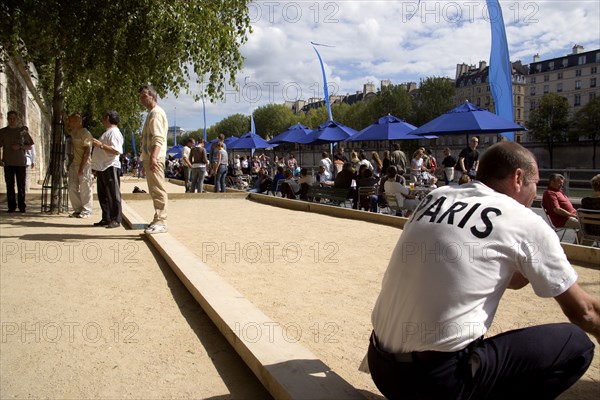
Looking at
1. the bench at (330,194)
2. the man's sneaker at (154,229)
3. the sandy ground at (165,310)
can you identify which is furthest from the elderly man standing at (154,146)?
the bench at (330,194)

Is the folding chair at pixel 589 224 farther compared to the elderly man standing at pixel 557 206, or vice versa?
the elderly man standing at pixel 557 206

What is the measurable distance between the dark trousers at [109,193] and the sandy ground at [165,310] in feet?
1.72

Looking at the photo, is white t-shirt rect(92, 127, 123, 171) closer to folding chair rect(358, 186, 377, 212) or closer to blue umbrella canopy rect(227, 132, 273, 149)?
folding chair rect(358, 186, 377, 212)

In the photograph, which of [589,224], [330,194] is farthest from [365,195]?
[589,224]

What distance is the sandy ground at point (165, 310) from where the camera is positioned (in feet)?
9.25

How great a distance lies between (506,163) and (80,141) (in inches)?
327

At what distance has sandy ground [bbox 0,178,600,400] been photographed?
2.82 metres

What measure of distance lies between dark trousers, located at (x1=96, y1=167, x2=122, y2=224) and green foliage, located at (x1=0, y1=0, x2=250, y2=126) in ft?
8.25

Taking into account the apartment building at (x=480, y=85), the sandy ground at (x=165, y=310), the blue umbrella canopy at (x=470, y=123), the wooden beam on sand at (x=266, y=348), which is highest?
the apartment building at (x=480, y=85)

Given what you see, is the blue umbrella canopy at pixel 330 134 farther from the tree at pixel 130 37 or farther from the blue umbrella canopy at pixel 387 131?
the tree at pixel 130 37

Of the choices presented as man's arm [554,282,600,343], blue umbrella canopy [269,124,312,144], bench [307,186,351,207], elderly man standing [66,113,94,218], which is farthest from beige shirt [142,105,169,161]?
blue umbrella canopy [269,124,312,144]

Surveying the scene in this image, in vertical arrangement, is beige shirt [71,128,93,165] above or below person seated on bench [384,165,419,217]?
above

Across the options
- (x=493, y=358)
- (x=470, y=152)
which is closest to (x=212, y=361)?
(x=493, y=358)

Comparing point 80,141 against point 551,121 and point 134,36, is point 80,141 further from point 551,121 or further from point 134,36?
point 551,121
